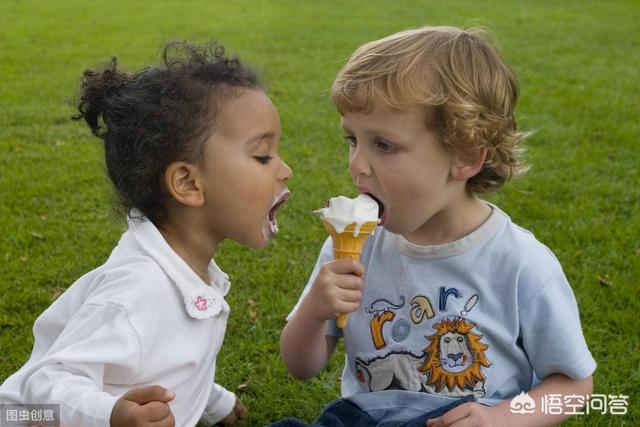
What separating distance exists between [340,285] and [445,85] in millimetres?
776

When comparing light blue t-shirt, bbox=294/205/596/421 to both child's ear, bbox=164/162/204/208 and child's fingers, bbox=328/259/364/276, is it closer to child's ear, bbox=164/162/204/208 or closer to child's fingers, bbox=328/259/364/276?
child's fingers, bbox=328/259/364/276

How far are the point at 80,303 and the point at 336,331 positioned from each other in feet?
3.35

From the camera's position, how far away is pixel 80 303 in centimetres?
284

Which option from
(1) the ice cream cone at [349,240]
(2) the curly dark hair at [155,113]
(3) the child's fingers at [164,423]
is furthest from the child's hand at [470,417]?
(2) the curly dark hair at [155,113]

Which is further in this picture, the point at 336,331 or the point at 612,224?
the point at 612,224

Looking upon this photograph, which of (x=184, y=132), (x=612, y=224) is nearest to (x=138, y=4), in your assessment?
(x=612, y=224)

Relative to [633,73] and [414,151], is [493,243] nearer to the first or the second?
[414,151]

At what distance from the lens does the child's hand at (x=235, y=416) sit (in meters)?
3.55

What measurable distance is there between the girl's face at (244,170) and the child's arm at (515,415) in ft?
3.14

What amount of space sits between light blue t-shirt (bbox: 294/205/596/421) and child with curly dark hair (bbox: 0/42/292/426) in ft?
1.81

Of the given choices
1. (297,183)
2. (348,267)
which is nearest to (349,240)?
(348,267)

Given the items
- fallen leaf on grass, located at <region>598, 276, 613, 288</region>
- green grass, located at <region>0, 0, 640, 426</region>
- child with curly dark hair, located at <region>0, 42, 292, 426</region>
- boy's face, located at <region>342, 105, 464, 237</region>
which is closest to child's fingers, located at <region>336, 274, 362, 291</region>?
boy's face, located at <region>342, 105, 464, 237</region>

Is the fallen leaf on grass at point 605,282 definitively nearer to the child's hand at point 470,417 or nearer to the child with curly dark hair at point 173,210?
the child's hand at point 470,417

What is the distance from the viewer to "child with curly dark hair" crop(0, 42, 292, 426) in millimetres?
2627
